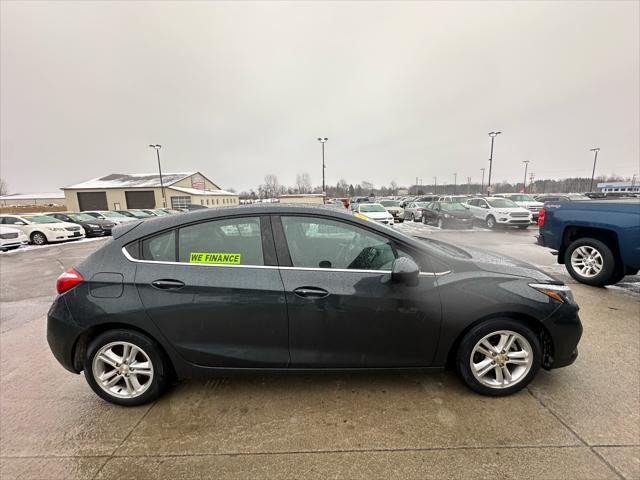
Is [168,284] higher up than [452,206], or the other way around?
[168,284]

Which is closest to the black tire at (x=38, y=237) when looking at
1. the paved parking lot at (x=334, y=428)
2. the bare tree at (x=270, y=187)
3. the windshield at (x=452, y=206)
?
the paved parking lot at (x=334, y=428)

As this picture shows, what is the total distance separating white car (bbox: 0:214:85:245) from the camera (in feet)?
46.1

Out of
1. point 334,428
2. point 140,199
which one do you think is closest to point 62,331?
point 334,428

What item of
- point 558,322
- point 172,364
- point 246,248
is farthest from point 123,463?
point 558,322

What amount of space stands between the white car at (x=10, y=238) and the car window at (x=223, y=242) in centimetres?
1491

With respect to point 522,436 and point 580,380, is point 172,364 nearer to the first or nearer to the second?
point 522,436

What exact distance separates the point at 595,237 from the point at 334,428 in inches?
225

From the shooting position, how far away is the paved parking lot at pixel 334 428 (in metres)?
1.94

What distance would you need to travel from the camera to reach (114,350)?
249cm

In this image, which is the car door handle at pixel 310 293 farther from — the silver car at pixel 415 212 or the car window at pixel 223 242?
the silver car at pixel 415 212

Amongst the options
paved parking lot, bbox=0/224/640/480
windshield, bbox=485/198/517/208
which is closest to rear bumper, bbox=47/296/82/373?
paved parking lot, bbox=0/224/640/480

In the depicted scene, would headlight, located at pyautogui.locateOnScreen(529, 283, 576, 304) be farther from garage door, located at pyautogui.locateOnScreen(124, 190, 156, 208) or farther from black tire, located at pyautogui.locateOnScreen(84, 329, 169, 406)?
garage door, located at pyautogui.locateOnScreen(124, 190, 156, 208)

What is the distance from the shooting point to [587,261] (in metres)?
5.28

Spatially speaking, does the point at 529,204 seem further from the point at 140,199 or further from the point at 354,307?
the point at 140,199
